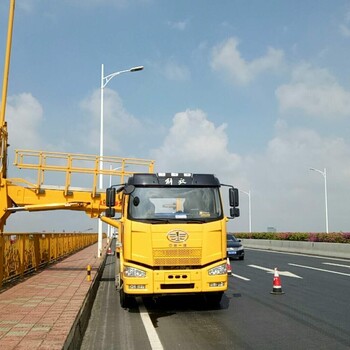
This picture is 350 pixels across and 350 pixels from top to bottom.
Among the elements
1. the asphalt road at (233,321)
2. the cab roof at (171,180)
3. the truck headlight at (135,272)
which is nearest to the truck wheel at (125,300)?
the asphalt road at (233,321)

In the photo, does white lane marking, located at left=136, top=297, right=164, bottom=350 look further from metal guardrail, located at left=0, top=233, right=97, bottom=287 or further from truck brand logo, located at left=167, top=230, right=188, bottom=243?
metal guardrail, located at left=0, top=233, right=97, bottom=287

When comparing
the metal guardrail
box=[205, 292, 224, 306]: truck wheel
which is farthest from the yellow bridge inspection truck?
the metal guardrail

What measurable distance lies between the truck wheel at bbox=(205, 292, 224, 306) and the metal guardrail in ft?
18.0

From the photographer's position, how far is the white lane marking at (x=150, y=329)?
6816 millimetres

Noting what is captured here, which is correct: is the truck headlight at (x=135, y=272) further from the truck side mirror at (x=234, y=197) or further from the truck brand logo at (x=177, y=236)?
the truck side mirror at (x=234, y=197)

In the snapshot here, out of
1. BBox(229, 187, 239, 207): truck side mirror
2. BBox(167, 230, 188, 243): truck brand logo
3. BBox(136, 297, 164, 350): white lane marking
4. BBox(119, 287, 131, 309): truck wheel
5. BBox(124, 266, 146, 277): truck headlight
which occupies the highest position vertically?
BBox(229, 187, 239, 207): truck side mirror

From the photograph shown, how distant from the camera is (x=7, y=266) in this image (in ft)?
42.9

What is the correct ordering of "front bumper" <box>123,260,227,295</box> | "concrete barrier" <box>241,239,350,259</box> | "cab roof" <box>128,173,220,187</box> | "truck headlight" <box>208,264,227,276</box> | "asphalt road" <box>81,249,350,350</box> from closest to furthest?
"asphalt road" <box>81,249,350,350</box>, "front bumper" <box>123,260,227,295</box>, "truck headlight" <box>208,264,227,276</box>, "cab roof" <box>128,173,220,187</box>, "concrete barrier" <box>241,239,350,259</box>

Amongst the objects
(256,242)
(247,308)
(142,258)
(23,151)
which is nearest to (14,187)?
(23,151)

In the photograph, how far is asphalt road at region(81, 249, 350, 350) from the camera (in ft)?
22.8

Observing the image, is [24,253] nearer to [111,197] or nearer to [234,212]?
[111,197]

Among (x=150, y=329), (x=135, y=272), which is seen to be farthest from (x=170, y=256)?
(x=150, y=329)

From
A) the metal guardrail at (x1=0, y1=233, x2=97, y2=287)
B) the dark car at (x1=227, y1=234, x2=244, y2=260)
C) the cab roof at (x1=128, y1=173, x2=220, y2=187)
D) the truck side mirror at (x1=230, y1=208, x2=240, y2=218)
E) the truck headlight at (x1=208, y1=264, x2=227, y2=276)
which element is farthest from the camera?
the dark car at (x1=227, y1=234, x2=244, y2=260)

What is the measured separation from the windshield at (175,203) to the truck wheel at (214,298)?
1.82 metres
